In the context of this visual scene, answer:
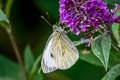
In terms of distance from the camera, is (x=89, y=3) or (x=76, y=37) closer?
(x=89, y=3)

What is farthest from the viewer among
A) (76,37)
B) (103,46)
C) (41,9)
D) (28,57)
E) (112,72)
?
(41,9)

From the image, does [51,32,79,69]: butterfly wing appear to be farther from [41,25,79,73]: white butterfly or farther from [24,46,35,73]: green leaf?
[24,46,35,73]: green leaf

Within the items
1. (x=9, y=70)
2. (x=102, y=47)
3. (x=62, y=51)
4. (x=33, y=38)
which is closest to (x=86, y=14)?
(x=102, y=47)

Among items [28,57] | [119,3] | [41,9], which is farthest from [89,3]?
[41,9]

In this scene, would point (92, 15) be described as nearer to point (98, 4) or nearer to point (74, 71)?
point (98, 4)

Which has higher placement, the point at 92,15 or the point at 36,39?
the point at 92,15

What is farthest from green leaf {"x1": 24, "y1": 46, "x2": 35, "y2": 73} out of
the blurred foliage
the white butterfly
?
the white butterfly
